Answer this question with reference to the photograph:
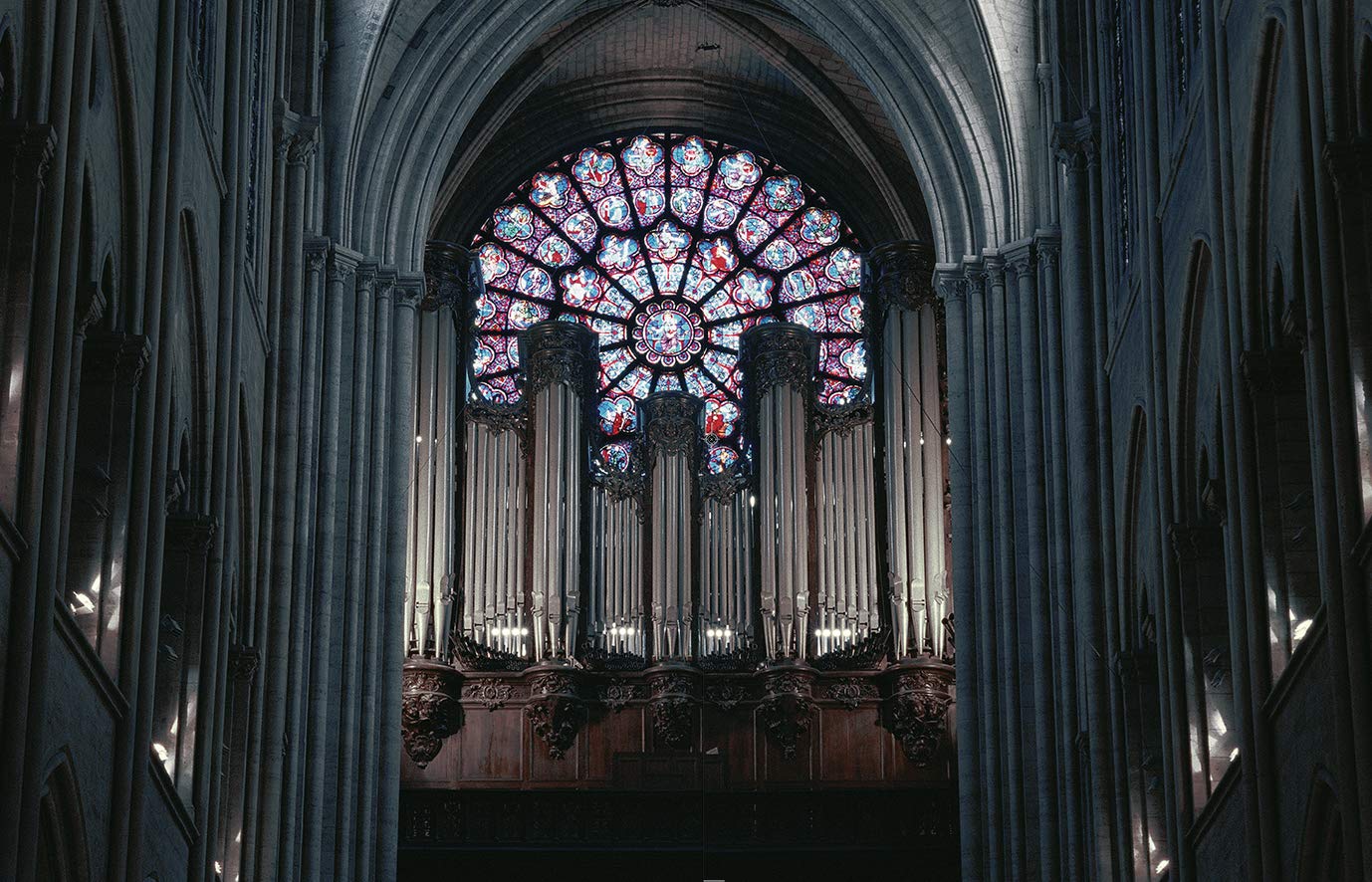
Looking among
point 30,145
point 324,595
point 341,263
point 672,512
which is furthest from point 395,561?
point 30,145

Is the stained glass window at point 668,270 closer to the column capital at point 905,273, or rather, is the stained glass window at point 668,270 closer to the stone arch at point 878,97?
the column capital at point 905,273

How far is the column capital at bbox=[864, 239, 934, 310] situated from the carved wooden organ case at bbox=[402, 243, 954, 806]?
0.10ft

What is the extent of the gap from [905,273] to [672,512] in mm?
4522

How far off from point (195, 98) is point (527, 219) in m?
15.2

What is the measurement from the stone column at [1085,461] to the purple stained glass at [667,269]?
929 cm

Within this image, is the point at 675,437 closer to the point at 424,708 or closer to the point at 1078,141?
the point at 424,708

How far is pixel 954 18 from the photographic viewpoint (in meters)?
29.1

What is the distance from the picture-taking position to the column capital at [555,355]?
32344mm

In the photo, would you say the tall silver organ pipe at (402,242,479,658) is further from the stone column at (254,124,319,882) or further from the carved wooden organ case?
the stone column at (254,124,319,882)

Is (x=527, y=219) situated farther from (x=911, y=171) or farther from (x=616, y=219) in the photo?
(x=911, y=171)

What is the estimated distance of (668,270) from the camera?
3509cm

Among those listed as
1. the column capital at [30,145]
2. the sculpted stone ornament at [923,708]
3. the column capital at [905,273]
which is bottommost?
the sculpted stone ornament at [923,708]

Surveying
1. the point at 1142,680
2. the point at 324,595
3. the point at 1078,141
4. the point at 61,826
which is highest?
the point at 1078,141

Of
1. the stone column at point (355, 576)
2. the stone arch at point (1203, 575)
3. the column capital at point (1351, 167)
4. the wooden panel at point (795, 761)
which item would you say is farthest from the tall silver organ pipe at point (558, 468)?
the column capital at point (1351, 167)
